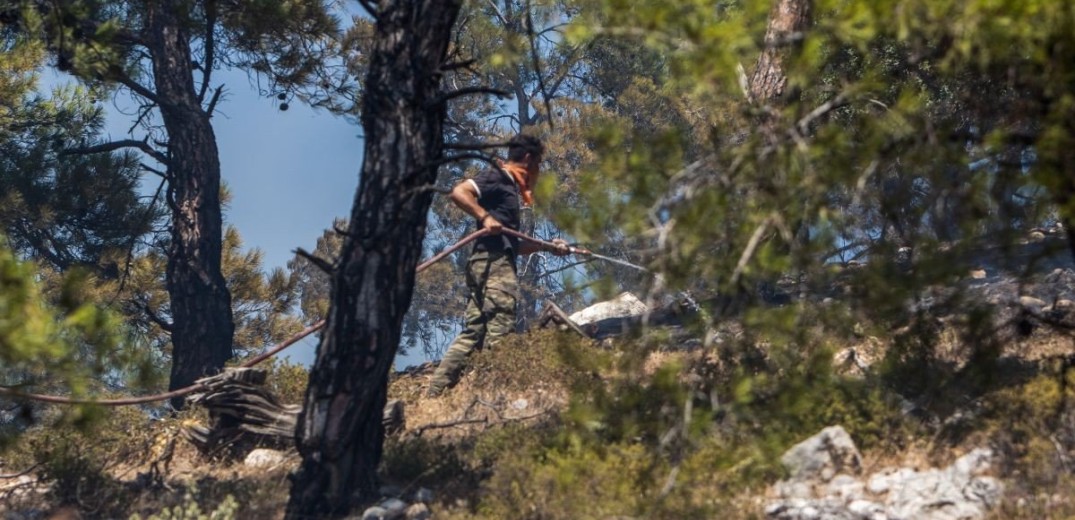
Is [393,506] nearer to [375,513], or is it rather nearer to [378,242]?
[375,513]

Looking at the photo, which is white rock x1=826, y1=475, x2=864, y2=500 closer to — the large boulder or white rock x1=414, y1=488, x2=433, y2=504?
the large boulder

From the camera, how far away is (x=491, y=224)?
7.14 m

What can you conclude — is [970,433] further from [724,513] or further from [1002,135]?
[1002,135]

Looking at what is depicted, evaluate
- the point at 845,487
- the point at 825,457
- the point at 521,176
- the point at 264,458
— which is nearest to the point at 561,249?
the point at 521,176

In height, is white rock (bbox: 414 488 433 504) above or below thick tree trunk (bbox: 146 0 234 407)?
below

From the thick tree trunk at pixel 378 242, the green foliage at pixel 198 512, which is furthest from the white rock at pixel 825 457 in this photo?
the green foliage at pixel 198 512

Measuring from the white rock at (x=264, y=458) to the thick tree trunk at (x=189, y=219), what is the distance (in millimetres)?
3923

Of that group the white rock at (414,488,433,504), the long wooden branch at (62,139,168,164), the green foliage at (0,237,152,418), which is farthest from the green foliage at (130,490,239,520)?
the long wooden branch at (62,139,168,164)

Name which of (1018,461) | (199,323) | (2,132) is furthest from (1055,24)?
(2,132)

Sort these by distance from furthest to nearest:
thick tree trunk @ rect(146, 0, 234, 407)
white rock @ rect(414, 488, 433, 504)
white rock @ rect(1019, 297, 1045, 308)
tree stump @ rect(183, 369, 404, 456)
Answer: thick tree trunk @ rect(146, 0, 234, 407) → white rock @ rect(1019, 297, 1045, 308) → tree stump @ rect(183, 369, 404, 456) → white rock @ rect(414, 488, 433, 504)

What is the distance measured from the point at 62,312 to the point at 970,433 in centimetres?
433

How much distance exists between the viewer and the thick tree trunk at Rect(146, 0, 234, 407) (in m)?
10.4

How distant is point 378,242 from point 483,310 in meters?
2.80

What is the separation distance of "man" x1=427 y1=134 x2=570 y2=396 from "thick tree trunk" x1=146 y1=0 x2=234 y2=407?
3.68 meters
